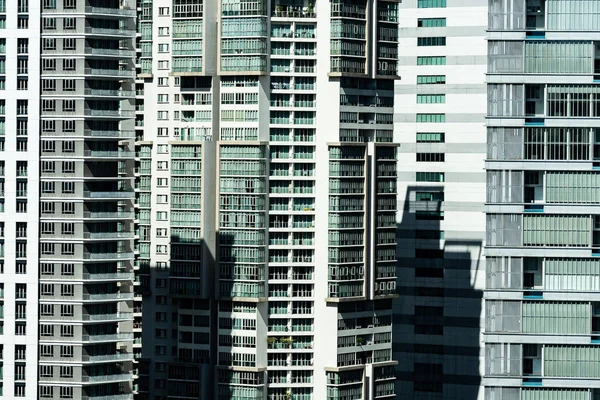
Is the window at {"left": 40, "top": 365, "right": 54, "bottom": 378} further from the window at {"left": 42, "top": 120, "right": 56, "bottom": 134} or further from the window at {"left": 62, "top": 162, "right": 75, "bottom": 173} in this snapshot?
the window at {"left": 42, "top": 120, "right": 56, "bottom": 134}

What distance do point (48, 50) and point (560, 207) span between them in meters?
80.3

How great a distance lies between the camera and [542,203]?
131 metres

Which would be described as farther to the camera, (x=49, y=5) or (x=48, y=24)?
(x=49, y=5)

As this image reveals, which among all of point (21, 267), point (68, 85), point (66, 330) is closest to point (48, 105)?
point (68, 85)

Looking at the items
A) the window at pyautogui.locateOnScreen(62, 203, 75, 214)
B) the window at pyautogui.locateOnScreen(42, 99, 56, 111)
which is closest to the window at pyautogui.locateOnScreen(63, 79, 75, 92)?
the window at pyautogui.locateOnScreen(42, 99, 56, 111)

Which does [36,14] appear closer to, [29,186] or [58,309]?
[29,186]

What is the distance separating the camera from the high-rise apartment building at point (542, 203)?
5153 inches

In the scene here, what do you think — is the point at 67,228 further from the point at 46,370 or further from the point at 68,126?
the point at 46,370

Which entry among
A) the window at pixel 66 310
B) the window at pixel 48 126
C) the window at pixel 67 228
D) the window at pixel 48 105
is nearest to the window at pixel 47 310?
the window at pixel 66 310

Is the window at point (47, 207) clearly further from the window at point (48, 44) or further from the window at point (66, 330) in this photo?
the window at point (48, 44)

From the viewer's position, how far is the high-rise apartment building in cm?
13088

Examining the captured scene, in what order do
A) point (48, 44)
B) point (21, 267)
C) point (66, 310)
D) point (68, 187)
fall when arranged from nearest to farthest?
point (21, 267) → point (48, 44) → point (68, 187) → point (66, 310)

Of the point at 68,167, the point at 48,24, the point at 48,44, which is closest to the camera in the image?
the point at 48,24

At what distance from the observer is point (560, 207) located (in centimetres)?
13112
